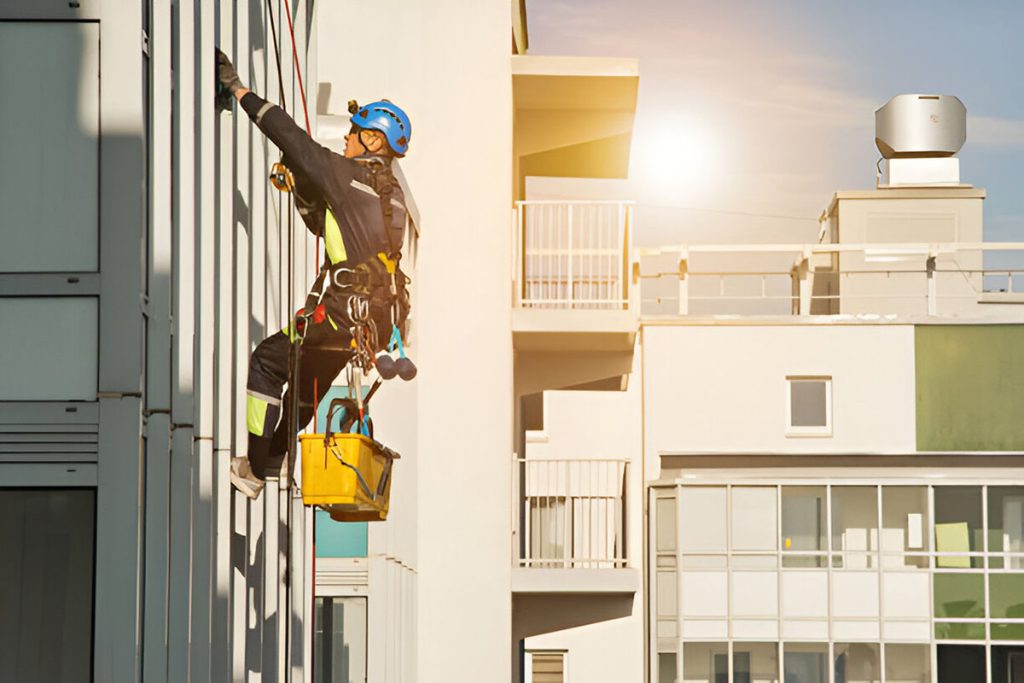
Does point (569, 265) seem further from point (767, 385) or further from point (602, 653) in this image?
point (602, 653)

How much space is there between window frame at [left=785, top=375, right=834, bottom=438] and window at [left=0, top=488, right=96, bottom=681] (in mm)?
32766

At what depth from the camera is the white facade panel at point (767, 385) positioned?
135 feet

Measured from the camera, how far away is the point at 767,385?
41.7 m

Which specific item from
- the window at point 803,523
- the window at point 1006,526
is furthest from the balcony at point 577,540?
the window at point 1006,526

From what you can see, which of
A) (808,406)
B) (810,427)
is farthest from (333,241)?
(808,406)

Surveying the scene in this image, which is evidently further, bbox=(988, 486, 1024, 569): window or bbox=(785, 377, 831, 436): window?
bbox=(785, 377, 831, 436): window

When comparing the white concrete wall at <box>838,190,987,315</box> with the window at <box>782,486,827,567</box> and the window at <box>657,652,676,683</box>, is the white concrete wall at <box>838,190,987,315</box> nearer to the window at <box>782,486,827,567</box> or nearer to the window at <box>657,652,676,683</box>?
the window at <box>782,486,827,567</box>

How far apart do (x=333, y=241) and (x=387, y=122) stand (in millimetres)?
842

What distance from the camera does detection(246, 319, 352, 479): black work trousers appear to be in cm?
1187

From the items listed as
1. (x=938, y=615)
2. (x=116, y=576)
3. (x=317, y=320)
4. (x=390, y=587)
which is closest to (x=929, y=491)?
(x=938, y=615)

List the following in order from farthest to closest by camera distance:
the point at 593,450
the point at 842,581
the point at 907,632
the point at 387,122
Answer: the point at 593,450 → the point at 842,581 → the point at 907,632 → the point at 387,122

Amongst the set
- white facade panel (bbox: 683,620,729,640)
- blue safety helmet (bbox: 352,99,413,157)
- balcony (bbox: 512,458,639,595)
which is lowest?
white facade panel (bbox: 683,620,729,640)

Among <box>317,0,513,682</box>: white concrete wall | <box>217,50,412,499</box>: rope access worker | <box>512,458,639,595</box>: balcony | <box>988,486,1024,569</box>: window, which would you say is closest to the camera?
<box>217,50,412,499</box>: rope access worker

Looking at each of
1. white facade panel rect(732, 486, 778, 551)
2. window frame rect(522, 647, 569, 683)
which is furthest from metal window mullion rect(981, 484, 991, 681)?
window frame rect(522, 647, 569, 683)
